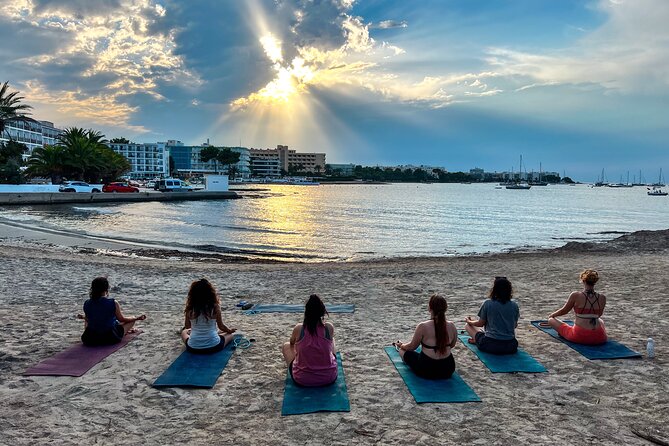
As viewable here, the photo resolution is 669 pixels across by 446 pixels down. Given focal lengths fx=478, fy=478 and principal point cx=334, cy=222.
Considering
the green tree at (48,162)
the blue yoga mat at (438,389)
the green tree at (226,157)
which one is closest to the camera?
the blue yoga mat at (438,389)

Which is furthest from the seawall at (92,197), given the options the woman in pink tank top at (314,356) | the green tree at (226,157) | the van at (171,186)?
the green tree at (226,157)

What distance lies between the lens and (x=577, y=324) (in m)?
7.21

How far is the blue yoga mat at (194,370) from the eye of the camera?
5.72 m

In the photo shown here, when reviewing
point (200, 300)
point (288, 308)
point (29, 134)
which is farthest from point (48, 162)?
point (200, 300)

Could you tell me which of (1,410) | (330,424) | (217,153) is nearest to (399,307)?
(330,424)

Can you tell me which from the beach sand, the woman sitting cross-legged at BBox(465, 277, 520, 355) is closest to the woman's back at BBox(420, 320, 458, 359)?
the beach sand

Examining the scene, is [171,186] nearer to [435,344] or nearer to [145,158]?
[435,344]

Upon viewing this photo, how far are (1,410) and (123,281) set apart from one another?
8.61 m

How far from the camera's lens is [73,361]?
250 inches

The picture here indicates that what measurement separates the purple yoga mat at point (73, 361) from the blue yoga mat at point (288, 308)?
3130 millimetres

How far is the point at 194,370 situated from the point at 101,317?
184 cm

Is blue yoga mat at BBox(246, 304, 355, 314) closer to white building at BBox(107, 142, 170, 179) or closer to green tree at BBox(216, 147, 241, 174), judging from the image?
green tree at BBox(216, 147, 241, 174)

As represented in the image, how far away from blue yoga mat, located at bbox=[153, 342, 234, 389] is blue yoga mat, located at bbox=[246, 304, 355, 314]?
2888 millimetres

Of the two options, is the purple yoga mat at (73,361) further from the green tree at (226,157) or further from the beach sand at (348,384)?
the green tree at (226,157)
